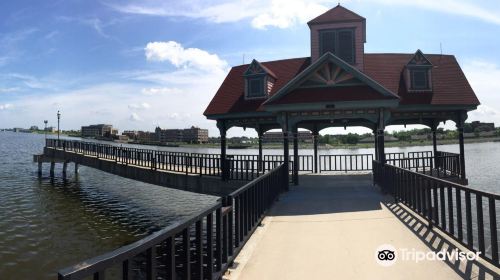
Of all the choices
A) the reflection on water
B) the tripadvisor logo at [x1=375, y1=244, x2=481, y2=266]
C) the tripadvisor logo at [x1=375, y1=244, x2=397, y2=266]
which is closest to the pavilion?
the reflection on water

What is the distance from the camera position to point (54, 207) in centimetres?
1973

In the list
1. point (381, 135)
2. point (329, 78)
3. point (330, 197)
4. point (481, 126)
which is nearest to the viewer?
point (330, 197)

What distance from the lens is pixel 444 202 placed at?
6324 mm

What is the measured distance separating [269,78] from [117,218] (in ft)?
34.8

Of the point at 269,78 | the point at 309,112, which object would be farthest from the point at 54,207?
the point at 309,112

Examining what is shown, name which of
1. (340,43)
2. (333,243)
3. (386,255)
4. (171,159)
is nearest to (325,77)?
(340,43)

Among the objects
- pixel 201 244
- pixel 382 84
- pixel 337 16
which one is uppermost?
pixel 337 16

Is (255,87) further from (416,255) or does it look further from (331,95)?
(416,255)

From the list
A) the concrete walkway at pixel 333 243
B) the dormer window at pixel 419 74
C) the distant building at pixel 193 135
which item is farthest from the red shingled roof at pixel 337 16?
the distant building at pixel 193 135

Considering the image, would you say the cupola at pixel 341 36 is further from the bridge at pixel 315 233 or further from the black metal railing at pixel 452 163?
the bridge at pixel 315 233

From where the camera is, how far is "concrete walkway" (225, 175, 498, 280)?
501cm

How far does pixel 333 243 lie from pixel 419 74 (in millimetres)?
13522

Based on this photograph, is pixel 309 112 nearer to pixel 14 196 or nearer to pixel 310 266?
pixel 310 266

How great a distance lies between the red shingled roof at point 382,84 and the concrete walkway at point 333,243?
17.8 ft
